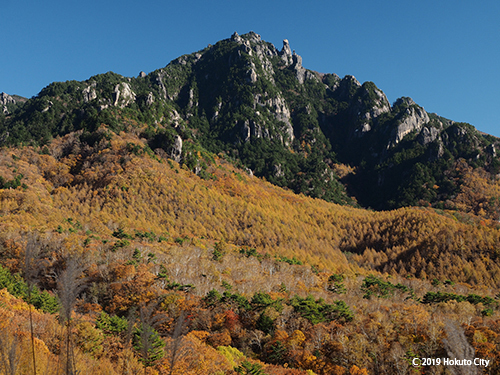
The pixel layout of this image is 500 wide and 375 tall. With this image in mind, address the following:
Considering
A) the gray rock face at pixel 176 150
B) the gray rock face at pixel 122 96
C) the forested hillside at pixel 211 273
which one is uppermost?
the gray rock face at pixel 122 96

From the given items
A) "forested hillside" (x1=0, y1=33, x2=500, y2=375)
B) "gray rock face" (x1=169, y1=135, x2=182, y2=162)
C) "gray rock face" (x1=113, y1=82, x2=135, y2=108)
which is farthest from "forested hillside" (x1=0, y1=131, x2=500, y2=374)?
"gray rock face" (x1=113, y1=82, x2=135, y2=108)

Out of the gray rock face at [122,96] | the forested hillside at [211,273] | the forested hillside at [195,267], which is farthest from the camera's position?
the gray rock face at [122,96]

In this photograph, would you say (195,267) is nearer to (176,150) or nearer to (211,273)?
(211,273)

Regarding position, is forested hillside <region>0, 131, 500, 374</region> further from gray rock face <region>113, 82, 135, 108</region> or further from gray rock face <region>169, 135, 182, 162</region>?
gray rock face <region>113, 82, 135, 108</region>

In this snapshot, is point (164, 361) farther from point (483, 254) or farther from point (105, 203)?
point (483, 254)

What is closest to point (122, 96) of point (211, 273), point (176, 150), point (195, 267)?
point (176, 150)

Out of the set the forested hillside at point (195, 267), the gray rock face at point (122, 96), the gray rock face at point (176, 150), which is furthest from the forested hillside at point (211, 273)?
the gray rock face at point (122, 96)

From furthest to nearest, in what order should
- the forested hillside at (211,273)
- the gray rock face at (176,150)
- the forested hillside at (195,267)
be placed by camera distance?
the gray rock face at (176,150) → the forested hillside at (211,273) → the forested hillside at (195,267)

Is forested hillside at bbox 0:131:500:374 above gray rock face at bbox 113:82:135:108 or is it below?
below

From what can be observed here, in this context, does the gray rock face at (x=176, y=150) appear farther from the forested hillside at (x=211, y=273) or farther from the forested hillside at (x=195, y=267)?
the forested hillside at (x=211, y=273)

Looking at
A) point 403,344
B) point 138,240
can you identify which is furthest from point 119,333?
point 138,240

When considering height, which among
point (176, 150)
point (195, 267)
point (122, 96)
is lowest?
point (195, 267)

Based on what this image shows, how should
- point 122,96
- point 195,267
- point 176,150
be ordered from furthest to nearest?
point 122,96, point 176,150, point 195,267

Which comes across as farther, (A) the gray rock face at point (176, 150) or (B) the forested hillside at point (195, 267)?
(A) the gray rock face at point (176, 150)
